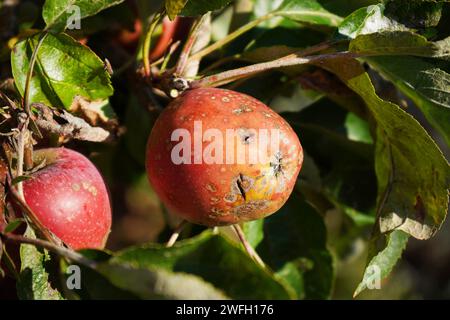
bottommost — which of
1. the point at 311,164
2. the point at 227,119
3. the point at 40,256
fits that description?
the point at 311,164

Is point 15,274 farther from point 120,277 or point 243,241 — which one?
point 243,241

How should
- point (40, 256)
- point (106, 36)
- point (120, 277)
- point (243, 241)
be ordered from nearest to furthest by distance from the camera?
point (120, 277) < point (40, 256) < point (243, 241) < point (106, 36)

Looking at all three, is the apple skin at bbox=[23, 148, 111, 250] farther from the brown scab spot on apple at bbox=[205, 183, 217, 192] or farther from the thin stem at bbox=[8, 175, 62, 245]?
the brown scab spot on apple at bbox=[205, 183, 217, 192]

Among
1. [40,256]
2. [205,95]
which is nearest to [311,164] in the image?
[205,95]

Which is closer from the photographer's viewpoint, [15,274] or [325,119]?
[15,274]

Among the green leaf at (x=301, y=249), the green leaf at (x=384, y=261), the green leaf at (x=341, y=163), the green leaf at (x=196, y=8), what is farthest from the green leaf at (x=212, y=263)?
the green leaf at (x=341, y=163)

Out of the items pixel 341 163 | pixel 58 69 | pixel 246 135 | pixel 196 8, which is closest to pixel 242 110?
pixel 246 135
